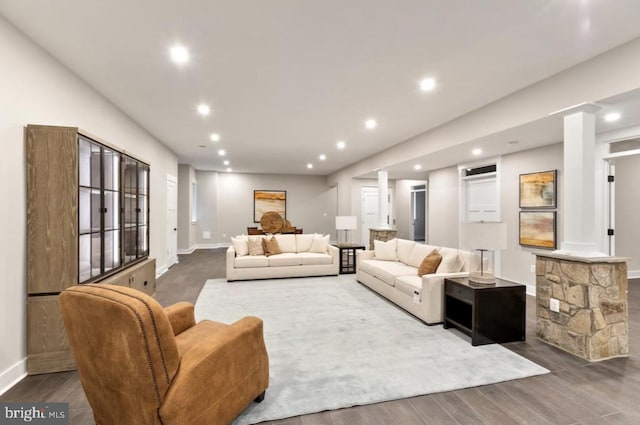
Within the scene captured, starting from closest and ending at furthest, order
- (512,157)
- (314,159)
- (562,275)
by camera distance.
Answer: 1. (562,275)
2. (512,157)
3. (314,159)

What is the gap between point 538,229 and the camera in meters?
5.00

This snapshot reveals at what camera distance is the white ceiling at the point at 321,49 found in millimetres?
2133

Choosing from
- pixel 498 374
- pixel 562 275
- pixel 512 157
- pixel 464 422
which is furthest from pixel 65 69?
pixel 512 157

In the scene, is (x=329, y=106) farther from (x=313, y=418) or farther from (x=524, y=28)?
(x=313, y=418)

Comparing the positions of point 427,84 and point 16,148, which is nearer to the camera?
point 16,148

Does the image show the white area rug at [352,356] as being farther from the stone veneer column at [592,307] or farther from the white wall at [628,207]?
the white wall at [628,207]

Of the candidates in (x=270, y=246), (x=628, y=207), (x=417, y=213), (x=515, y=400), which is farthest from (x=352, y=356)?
(x=417, y=213)

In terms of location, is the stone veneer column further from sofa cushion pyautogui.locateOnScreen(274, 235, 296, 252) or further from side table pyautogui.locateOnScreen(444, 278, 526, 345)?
sofa cushion pyautogui.locateOnScreen(274, 235, 296, 252)

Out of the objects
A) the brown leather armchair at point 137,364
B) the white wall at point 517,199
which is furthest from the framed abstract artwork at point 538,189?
the brown leather armchair at point 137,364

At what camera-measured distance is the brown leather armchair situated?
4.48ft

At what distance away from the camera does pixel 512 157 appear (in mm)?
5496

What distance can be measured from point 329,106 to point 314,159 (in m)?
4.28

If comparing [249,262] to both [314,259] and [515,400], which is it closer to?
[314,259]

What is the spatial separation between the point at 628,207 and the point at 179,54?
8.21 meters
